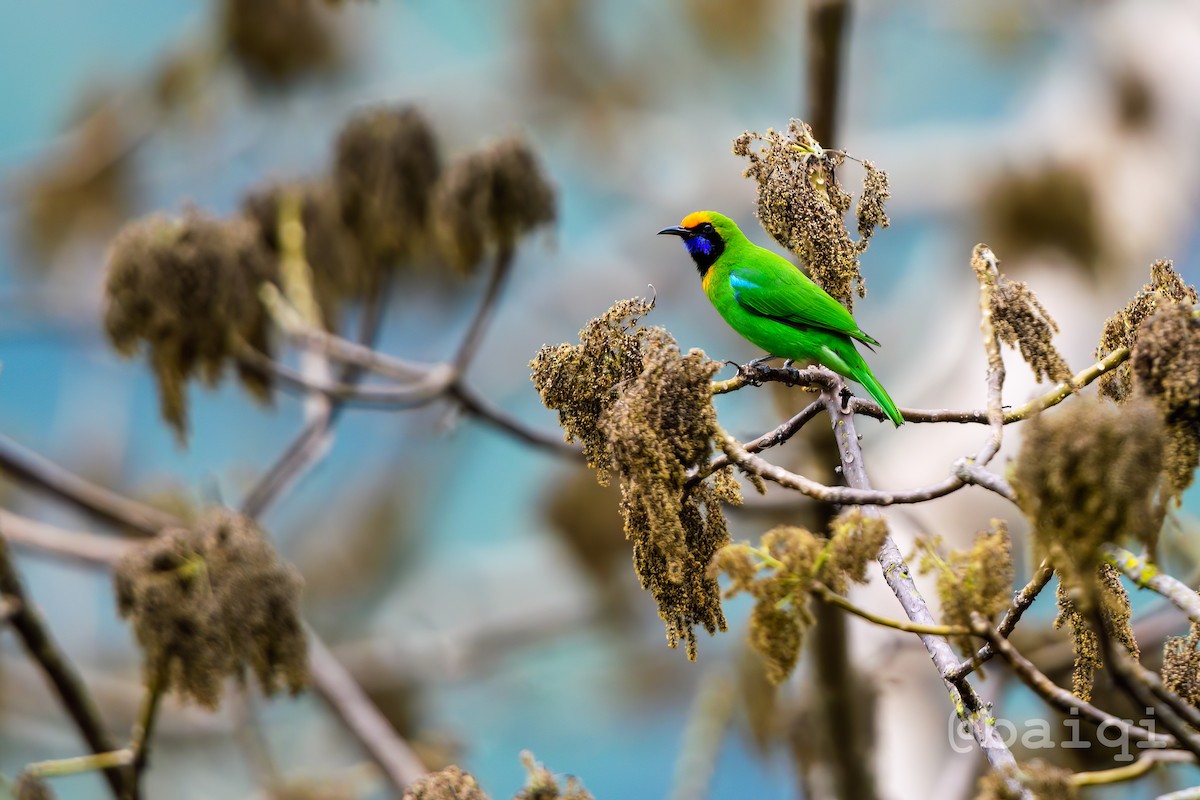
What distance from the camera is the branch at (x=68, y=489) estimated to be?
5.78 meters

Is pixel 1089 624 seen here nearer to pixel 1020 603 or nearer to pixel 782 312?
pixel 1020 603

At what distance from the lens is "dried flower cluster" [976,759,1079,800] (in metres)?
1.82

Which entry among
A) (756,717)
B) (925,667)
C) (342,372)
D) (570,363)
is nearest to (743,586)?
(570,363)

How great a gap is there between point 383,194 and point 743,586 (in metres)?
4.71

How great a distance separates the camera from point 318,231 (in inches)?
259

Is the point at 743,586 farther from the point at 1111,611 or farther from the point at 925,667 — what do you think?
the point at 925,667

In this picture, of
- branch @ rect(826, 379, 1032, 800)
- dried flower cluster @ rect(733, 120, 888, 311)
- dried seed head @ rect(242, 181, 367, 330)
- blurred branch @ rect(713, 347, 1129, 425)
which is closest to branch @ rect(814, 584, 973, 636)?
branch @ rect(826, 379, 1032, 800)

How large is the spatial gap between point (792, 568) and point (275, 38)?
35.3 ft

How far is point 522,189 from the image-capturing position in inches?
227

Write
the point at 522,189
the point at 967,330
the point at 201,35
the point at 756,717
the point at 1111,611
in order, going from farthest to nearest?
1. the point at 201,35
2. the point at 967,330
3. the point at 756,717
4. the point at 522,189
5. the point at 1111,611

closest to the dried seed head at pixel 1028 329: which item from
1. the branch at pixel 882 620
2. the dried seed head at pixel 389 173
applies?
the branch at pixel 882 620

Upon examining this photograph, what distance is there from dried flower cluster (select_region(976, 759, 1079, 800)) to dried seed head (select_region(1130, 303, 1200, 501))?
1.61 ft

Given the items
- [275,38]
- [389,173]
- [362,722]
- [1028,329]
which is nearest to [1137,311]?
[1028,329]

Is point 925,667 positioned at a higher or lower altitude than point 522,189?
lower
